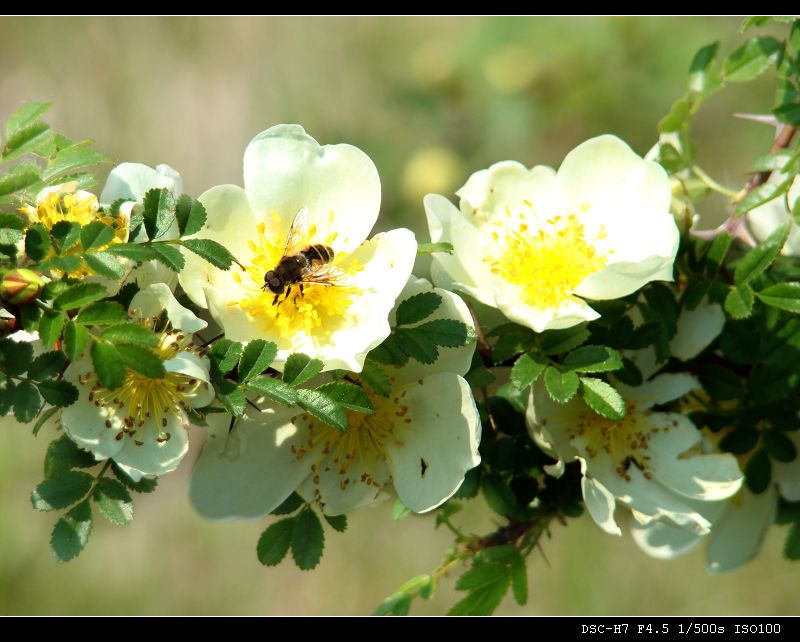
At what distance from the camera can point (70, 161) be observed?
126 centimetres

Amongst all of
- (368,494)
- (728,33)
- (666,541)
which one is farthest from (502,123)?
(368,494)

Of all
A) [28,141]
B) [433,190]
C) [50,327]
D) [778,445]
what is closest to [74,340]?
[50,327]

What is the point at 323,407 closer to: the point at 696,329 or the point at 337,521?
the point at 337,521

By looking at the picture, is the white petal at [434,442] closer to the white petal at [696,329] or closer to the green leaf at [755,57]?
the white petal at [696,329]

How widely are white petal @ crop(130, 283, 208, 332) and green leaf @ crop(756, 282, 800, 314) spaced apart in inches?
31.6

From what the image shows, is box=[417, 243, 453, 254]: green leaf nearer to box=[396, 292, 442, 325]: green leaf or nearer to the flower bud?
box=[396, 292, 442, 325]: green leaf

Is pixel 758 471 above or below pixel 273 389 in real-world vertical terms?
below

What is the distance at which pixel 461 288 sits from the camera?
49.5 inches

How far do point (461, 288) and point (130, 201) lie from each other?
1.46 feet

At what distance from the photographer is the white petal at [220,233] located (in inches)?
47.3

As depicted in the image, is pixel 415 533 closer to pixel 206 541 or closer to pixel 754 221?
pixel 206 541

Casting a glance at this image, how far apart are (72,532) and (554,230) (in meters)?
0.82

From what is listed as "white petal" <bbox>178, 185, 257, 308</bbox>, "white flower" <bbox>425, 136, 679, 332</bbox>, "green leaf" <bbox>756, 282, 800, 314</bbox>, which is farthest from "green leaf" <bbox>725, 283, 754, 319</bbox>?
"white petal" <bbox>178, 185, 257, 308</bbox>

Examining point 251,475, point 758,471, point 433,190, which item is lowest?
point 433,190
